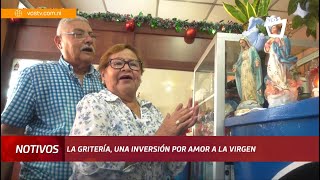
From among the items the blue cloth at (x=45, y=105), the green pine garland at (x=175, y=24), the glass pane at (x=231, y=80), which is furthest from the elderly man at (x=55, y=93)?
the glass pane at (x=231, y=80)

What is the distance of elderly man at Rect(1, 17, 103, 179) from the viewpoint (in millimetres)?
524

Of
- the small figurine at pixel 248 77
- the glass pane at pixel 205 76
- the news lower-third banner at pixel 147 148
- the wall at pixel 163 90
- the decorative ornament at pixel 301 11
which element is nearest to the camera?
the news lower-third banner at pixel 147 148

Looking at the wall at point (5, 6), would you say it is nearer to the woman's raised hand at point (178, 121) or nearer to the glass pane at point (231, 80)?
→ the woman's raised hand at point (178, 121)

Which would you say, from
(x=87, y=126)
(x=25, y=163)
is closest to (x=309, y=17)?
(x=87, y=126)

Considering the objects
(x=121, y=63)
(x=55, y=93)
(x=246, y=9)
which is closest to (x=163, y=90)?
(x=121, y=63)

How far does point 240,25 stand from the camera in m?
1.09

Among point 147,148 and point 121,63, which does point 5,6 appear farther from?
point 147,148

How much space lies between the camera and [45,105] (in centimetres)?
55

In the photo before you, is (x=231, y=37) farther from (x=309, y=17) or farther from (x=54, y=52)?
(x=54, y=52)

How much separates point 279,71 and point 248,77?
15cm

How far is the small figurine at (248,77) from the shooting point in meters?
0.83

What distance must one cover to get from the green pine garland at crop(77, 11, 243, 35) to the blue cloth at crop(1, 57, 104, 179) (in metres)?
0.38

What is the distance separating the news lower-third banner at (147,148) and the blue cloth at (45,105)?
31mm

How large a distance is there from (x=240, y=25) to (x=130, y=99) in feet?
2.36
